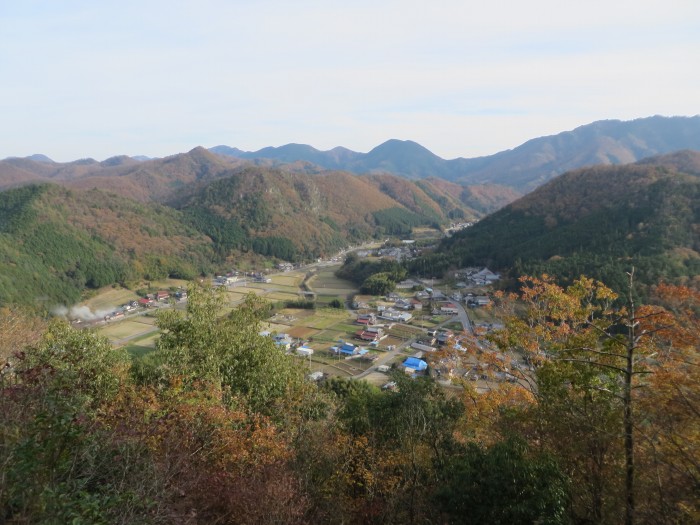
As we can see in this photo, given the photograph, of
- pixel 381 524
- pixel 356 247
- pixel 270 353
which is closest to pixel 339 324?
pixel 270 353

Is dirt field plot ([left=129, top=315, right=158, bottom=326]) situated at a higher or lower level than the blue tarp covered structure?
lower

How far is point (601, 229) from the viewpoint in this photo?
4647 cm

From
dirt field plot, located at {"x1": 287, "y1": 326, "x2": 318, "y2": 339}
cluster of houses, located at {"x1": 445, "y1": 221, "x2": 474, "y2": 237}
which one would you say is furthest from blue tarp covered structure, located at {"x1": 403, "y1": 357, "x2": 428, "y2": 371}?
cluster of houses, located at {"x1": 445, "y1": 221, "x2": 474, "y2": 237}

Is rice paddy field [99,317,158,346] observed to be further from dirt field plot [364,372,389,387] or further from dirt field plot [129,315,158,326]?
dirt field plot [364,372,389,387]

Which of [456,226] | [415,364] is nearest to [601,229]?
[415,364]

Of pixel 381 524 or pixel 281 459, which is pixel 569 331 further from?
pixel 281 459

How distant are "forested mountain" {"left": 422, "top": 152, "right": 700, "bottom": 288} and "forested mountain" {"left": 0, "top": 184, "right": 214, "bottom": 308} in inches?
1656

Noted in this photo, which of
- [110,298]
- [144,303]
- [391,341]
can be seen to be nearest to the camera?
[391,341]

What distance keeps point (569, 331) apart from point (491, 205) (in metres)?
164

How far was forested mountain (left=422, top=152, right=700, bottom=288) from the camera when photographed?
36688 millimetres

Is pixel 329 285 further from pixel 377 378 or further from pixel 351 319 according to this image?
pixel 377 378

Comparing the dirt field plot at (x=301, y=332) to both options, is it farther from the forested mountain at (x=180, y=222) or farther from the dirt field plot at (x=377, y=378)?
the forested mountain at (x=180, y=222)

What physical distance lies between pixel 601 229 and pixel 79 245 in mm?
64662

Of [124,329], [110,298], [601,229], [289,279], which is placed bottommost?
[289,279]
